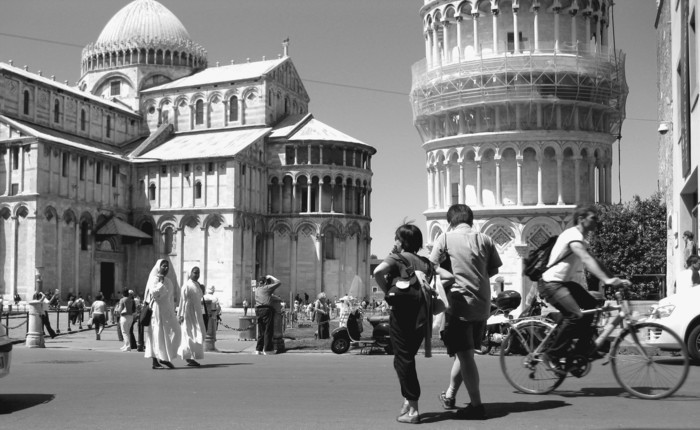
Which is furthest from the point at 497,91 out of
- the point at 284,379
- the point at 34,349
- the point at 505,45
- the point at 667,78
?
the point at 284,379

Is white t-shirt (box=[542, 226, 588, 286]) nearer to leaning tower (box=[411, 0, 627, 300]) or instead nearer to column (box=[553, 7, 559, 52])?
leaning tower (box=[411, 0, 627, 300])

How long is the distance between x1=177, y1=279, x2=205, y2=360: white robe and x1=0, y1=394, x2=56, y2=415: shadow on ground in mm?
4722

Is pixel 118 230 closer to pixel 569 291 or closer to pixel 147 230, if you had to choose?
pixel 147 230

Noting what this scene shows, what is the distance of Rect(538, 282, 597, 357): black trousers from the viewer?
8.88 m

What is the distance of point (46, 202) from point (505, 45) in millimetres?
31104

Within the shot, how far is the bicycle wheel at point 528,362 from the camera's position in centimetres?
917

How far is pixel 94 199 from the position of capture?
60.2 m

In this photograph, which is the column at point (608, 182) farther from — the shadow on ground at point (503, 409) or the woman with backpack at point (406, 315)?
the woman with backpack at point (406, 315)

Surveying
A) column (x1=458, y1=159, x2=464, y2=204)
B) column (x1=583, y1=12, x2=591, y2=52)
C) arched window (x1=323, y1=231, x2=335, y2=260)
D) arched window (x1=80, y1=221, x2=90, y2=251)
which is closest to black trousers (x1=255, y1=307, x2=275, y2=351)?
column (x1=458, y1=159, x2=464, y2=204)

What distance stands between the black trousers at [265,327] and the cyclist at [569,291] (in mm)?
10006

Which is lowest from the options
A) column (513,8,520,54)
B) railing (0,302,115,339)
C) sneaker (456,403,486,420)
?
railing (0,302,115,339)

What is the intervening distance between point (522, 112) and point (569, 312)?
44302 mm

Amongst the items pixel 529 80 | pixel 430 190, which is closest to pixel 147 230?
pixel 430 190

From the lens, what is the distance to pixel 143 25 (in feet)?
244
